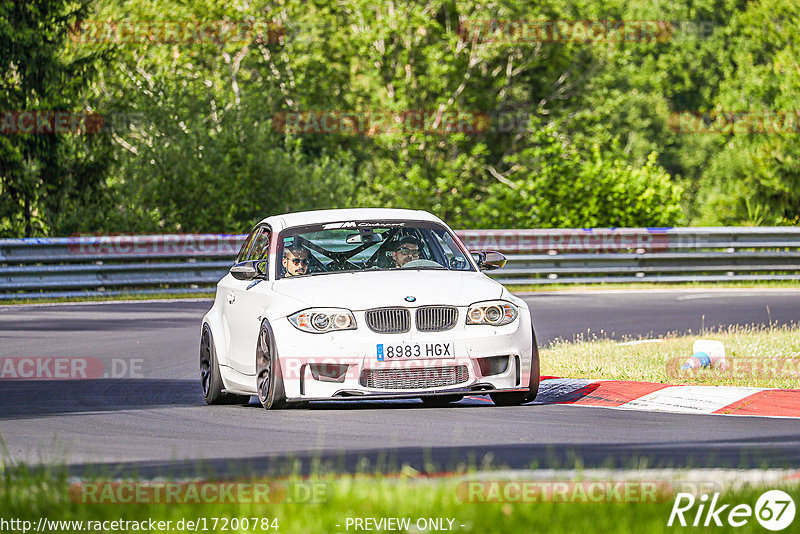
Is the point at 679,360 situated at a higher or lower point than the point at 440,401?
lower

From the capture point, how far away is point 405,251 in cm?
1162

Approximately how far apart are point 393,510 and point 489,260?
653cm

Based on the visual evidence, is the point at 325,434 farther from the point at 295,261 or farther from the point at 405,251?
the point at 405,251

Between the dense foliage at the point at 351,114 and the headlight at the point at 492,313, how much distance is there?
2127 centimetres

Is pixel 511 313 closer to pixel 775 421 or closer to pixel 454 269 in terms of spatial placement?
pixel 454 269

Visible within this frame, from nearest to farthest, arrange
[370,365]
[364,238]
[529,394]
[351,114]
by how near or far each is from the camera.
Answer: [370,365], [529,394], [364,238], [351,114]

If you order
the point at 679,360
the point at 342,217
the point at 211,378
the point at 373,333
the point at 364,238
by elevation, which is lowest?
the point at 679,360

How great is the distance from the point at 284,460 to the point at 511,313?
3317 mm

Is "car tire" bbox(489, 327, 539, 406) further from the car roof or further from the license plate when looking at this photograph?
the car roof

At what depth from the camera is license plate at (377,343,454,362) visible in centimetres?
1007

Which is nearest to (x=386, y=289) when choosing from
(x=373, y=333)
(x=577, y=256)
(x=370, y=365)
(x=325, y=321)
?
(x=373, y=333)

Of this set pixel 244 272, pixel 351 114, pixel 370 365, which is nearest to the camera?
pixel 370 365

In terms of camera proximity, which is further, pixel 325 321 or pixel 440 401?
pixel 440 401

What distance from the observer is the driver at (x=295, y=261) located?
11344 mm
